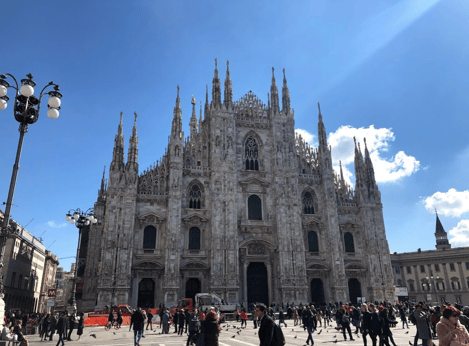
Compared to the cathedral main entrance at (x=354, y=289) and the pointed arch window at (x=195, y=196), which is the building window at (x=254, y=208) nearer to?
the pointed arch window at (x=195, y=196)

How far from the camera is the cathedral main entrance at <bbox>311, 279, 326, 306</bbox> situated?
38281mm

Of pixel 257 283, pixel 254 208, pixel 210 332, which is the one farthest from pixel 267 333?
pixel 254 208

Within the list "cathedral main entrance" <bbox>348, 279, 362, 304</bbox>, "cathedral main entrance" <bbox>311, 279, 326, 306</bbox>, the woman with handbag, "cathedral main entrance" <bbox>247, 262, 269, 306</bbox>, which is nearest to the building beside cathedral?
"cathedral main entrance" <bbox>348, 279, 362, 304</bbox>

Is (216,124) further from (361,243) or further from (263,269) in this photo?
(361,243)

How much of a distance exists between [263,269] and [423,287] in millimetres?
42447

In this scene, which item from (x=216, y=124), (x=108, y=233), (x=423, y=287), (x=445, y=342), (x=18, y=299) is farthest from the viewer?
(x=423, y=287)

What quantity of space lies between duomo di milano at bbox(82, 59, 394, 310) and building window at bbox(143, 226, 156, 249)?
0.11 m

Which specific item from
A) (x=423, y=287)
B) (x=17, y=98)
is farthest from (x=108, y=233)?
(x=423, y=287)

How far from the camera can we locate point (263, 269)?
38281 mm

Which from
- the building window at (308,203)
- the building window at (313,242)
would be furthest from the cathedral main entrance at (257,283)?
the building window at (308,203)

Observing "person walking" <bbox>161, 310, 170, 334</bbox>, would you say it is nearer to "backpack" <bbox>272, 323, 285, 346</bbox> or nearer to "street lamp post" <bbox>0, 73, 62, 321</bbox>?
"street lamp post" <bbox>0, 73, 62, 321</bbox>

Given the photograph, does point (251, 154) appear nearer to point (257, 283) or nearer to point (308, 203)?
point (308, 203)

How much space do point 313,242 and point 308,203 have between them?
14.4 ft

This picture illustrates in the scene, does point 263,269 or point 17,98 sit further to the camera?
point 263,269
